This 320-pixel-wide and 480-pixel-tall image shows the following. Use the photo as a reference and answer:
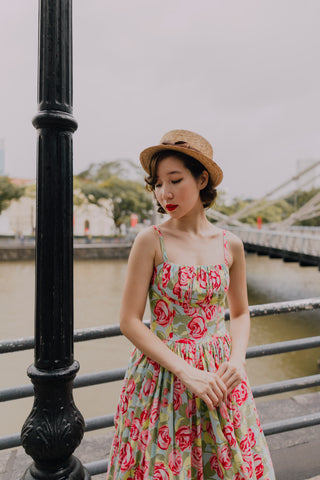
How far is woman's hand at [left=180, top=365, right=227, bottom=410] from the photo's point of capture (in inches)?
37.9

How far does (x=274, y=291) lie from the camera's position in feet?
48.2

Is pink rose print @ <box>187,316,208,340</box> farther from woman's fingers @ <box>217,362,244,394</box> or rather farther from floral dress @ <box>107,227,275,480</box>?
woman's fingers @ <box>217,362,244,394</box>

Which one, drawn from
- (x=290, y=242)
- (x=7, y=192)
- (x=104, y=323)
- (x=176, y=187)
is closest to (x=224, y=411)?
(x=176, y=187)

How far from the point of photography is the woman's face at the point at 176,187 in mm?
1074

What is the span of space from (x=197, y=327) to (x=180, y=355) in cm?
9

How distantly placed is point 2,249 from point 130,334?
72.4 ft

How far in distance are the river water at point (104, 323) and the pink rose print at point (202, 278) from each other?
3.92m

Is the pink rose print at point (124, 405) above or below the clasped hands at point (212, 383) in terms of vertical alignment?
below

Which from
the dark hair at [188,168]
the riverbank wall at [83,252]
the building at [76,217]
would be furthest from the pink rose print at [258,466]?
the building at [76,217]

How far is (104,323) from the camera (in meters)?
9.44

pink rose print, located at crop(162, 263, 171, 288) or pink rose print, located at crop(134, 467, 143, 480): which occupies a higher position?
pink rose print, located at crop(162, 263, 171, 288)

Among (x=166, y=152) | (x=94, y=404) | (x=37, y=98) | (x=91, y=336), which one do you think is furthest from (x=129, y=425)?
(x=94, y=404)

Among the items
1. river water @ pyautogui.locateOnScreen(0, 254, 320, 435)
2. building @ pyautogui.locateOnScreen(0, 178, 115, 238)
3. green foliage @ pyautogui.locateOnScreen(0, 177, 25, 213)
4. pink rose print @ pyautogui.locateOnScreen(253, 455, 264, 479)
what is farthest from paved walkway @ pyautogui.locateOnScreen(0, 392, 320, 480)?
building @ pyautogui.locateOnScreen(0, 178, 115, 238)

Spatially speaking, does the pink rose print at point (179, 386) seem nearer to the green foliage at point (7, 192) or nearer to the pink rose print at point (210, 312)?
the pink rose print at point (210, 312)
